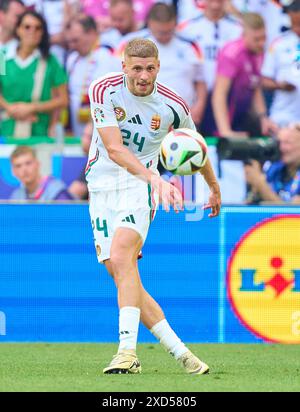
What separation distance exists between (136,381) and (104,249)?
1.13 meters

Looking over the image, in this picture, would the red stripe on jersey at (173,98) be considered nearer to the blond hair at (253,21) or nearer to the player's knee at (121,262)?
the player's knee at (121,262)

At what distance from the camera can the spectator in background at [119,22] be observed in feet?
42.9

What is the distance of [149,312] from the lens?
741 centimetres

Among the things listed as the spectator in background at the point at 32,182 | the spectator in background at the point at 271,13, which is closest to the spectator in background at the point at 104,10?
the spectator in background at the point at 271,13

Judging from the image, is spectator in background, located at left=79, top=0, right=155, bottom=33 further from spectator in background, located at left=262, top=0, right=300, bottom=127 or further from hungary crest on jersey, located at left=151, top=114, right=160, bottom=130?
hungary crest on jersey, located at left=151, top=114, right=160, bottom=130

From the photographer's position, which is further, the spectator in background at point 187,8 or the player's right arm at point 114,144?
the spectator in background at point 187,8

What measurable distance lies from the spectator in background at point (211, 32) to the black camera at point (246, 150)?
1.15 m

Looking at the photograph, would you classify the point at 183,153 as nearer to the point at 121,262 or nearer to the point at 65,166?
the point at 121,262

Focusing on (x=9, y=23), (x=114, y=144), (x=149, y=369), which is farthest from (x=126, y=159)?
(x=9, y=23)

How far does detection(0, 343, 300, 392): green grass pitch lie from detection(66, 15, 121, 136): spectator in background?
4052mm

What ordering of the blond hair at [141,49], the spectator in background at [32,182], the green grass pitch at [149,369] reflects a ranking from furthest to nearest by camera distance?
the spectator in background at [32,182] → the blond hair at [141,49] → the green grass pitch at [149,369]

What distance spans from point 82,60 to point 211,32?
168 cm

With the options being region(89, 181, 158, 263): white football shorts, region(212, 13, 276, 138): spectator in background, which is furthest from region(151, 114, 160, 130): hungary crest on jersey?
region(212, 13, 276, 138): spectator in background

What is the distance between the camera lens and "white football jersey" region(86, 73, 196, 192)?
7254 millimetres
